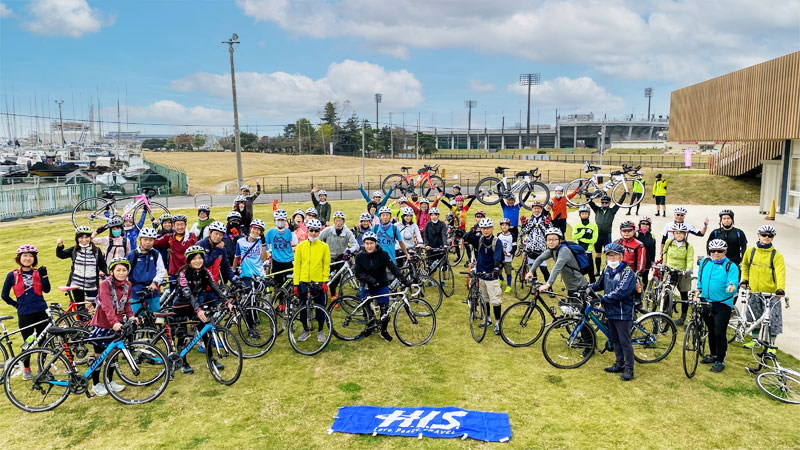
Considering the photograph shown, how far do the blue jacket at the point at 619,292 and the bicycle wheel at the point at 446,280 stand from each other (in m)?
4.82

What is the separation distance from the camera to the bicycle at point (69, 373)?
6402 millimetres

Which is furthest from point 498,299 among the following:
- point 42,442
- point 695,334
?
point 42,442

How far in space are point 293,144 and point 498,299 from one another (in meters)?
116

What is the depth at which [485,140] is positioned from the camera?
14700cm

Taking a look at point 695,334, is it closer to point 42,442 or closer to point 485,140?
point 42,442

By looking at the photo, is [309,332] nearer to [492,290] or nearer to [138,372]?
[138,372]

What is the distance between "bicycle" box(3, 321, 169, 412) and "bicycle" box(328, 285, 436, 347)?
2944 millimetres

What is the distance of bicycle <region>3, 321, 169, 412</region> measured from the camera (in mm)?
6402

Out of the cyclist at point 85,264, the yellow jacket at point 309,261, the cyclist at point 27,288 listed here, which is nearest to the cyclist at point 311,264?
the yellow jacket at point 309,261

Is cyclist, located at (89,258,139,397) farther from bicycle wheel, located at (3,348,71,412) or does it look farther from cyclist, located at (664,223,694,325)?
cyclist, located at (664,223,694,325)

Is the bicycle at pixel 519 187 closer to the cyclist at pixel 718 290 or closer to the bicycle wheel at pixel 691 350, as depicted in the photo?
the cyclist at pixel 718 290

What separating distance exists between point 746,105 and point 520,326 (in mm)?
16274

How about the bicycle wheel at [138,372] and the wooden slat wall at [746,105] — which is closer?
the bicycle wheel at [138,372]

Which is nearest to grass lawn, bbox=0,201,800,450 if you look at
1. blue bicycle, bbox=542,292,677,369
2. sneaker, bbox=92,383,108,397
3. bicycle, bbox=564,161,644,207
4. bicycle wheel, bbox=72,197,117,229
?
sneaker, bbox=92,383,108,397
